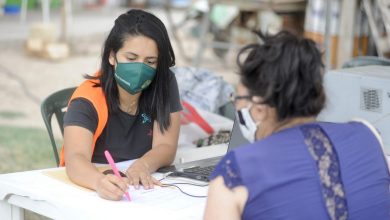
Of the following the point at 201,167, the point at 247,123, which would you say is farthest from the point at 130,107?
the point at 247,123

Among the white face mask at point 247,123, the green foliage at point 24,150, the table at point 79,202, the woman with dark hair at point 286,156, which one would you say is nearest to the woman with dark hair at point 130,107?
the table at point 79,202

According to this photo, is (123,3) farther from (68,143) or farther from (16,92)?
(68,143)

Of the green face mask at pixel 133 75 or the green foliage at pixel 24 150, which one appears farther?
the green foliage at pixel 24 150

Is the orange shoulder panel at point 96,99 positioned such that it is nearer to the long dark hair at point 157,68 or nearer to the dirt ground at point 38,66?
the long dark hair at point 157,68

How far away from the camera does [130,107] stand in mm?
2756

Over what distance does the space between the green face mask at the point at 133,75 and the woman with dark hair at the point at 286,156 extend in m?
0.87

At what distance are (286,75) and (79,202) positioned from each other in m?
0.80

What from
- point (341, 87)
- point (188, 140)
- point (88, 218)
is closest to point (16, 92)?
point (188, 140)

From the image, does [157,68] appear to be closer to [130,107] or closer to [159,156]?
[130,107]

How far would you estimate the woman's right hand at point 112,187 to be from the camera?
2100mm

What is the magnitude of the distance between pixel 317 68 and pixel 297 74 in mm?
61

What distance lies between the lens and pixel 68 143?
2.48 m

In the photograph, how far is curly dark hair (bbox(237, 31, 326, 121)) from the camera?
1.64 metres

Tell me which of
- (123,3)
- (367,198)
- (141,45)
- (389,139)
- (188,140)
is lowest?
(123,3)
